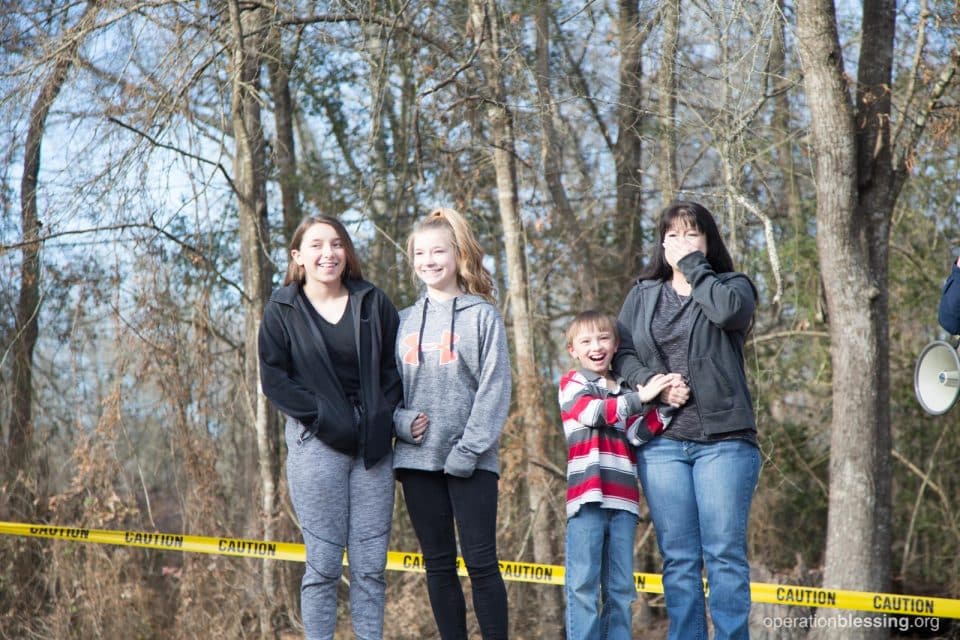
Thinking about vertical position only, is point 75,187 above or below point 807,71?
below

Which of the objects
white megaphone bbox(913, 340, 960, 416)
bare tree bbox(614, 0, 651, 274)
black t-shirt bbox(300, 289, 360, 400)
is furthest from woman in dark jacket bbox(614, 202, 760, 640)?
bare tree bbox(614, 0, 651, 274)

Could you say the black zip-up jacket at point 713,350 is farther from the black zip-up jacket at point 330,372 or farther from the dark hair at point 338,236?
the dark hair at point 338,236

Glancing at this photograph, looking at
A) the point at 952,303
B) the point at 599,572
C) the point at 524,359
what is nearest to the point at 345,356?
the point at 599,572

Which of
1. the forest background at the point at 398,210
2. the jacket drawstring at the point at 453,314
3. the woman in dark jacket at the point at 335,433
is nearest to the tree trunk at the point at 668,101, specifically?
the forest background at the point at 398,210

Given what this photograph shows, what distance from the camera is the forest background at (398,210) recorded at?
5.57m

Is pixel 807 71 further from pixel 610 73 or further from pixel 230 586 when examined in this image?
pixel 230 586

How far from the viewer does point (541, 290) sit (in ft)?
22.9

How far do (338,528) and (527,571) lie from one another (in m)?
1.82

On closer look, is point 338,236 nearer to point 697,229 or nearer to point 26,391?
point 697,229

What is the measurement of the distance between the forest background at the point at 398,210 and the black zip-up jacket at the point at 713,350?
5.13 feet

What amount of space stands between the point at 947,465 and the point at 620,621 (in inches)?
235

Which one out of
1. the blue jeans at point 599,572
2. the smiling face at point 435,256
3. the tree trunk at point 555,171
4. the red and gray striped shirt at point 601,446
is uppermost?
the tree trunk at point 555,171

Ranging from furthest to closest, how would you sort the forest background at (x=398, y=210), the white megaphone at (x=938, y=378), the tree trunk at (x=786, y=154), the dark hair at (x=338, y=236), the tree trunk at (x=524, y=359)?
the tree trunk at (x=786, y=154), the tree trunk at (x=524, y=359), the forest background at (x=398, y=210), the white megaphone at (x=938, y=378), the dark hair at (x=338, y=236)

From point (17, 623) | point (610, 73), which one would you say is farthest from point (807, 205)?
point (17, 623)
